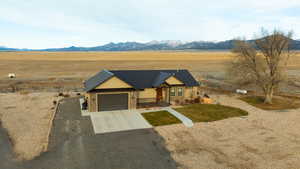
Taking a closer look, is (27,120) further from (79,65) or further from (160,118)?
(79,65)

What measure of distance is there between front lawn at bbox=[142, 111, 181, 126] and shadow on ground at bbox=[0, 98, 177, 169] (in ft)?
6.21

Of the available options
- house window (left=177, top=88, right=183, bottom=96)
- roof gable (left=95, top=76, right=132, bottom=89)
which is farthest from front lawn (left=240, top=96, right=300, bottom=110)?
roof gable (left=95, top=76, right=132, bottom=89)

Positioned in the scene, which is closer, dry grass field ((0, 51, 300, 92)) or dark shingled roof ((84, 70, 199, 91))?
dark shingled roof ((84, 70, 199, 91))

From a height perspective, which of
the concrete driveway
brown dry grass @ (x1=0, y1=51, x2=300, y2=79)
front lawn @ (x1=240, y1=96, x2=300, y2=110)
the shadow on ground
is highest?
brown dry grass @ (x1=0, y1=51, x2=300, y2=79)

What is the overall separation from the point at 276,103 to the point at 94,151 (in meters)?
23.7

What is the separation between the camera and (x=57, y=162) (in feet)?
35.3

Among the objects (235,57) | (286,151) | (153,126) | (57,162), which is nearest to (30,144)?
(57,162)

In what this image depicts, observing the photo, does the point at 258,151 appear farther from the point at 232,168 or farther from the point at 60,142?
the point at 60,142

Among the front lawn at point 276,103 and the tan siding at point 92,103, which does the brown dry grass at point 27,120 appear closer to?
the tan siding at point 92,103

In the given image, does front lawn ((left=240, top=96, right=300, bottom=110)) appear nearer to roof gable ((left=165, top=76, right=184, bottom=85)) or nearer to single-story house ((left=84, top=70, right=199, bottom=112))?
single-story house ((left=84, top=70, right=199, bottom=112))

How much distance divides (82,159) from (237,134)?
1182 centimetres

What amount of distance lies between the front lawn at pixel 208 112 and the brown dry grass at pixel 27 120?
13402 mm

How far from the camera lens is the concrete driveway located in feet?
51.9

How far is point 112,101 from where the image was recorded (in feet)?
67.1
